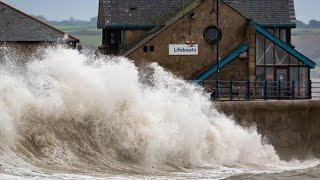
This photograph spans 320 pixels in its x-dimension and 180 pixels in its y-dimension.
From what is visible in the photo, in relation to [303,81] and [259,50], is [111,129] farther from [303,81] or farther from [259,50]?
[259,50]

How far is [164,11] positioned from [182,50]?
553 cm

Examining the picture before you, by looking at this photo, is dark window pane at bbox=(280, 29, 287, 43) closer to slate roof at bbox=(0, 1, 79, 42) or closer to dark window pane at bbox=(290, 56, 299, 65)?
dark window pane at bbox=(290, 56, 299, 65)

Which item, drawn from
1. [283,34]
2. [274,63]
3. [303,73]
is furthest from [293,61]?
[283,34]

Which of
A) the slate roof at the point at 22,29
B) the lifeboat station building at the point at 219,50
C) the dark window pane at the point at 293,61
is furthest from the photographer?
the slate roof at the point at 22,29

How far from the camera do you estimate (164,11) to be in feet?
159

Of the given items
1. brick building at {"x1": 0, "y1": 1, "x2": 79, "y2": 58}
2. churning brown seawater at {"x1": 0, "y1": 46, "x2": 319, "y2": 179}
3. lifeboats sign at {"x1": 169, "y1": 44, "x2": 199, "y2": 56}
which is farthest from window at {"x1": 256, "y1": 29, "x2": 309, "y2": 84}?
churning brown seawater at {"x1": 0, "y1": 46, "x2": 319, "y2": 179}

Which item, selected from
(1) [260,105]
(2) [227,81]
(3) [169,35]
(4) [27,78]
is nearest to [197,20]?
(3) [169,35]

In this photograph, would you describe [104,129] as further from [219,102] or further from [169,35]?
[169,35]

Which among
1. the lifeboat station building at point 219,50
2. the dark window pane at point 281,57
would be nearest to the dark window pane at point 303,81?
the lifeboat station building at point 219,50

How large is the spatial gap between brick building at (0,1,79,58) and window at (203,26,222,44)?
20.1 feet

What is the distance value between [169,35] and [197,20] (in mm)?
1233

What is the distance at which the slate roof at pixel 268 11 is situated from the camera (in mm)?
47312

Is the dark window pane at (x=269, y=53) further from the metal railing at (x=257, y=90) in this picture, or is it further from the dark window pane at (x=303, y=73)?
the metal railing at (x=257, y=90)

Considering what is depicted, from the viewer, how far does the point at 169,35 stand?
142 ft
